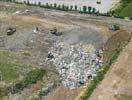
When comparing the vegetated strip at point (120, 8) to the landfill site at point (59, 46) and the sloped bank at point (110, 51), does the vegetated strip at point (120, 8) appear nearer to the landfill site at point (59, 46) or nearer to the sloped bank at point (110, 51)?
the landfill site at point (59, 46)

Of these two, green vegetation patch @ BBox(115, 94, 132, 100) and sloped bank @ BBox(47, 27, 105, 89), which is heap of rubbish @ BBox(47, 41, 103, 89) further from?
green vegetation patch @ BBox(115, 94, 132, 100)

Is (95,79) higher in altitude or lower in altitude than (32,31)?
lower

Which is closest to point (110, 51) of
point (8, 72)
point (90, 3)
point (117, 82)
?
point (117, 82)

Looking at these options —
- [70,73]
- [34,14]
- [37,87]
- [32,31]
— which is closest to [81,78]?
[70,73]

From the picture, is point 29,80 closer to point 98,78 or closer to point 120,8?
point 98,78

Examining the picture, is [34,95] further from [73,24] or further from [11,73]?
[73,24]

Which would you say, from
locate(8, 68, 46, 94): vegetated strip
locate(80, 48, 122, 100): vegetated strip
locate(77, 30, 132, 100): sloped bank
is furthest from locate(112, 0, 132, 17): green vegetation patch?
locate(8, 68, 46, 94): vegetated strip

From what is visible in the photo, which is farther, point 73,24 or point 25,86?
point 73,24
